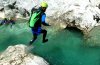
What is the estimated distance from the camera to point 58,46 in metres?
15.9

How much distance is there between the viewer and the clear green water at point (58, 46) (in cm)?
1440

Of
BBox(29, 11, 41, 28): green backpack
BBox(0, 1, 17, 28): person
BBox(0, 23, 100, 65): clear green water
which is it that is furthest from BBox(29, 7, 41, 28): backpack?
BBox(0, 1, 17, 28): person

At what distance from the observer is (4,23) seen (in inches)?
739

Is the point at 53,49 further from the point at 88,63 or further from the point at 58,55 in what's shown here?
the point at 88,63

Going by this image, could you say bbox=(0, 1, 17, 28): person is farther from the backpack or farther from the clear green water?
the backpack

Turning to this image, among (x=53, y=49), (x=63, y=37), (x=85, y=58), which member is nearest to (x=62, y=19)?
(x=63, y=37)

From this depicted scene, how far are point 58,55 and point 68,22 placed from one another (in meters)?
3.76

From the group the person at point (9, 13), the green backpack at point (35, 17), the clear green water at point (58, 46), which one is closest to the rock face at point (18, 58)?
the clear green water at point (58, 46)

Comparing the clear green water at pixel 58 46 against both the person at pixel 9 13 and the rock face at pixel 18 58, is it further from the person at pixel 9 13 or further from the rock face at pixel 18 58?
the rock face at pixel 18 58

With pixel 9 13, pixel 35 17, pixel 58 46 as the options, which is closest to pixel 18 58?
pixel 35 17

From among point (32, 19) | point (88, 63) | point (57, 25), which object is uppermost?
point (32, 19)

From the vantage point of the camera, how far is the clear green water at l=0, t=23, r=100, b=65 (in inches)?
567

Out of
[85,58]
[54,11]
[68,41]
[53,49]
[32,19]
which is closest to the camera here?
[32,19]

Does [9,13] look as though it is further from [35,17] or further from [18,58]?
[18,58]
